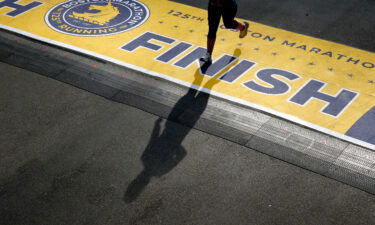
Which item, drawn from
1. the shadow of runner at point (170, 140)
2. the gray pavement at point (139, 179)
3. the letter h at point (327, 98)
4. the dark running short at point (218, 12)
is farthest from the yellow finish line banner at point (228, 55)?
→ the gray pavement at point (139, 179)

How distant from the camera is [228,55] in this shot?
824 cm

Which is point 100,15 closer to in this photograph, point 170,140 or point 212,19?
point 212,19

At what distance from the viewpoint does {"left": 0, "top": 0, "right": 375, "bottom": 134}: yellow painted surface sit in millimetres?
6926

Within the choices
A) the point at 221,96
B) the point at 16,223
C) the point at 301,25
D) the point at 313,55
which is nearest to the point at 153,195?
the point at 16,223

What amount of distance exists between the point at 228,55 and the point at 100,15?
3282 millimetres

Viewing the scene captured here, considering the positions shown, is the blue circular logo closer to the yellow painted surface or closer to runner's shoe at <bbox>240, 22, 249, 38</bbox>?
the yellow painted surface

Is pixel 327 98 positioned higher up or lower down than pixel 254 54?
higher up

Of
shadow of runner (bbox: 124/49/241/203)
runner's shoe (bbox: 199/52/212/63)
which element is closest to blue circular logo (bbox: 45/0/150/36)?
runner's shoe (bbox: 199/52/212/63)

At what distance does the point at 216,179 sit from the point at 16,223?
2.39 meters

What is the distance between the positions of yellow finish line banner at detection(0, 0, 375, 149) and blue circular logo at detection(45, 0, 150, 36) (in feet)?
0.07

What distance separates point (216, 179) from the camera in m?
5.56

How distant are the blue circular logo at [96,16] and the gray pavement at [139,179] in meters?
2.89

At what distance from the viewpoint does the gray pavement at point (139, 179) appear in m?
5.10

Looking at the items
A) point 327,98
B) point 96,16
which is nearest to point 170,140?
point 327,98
